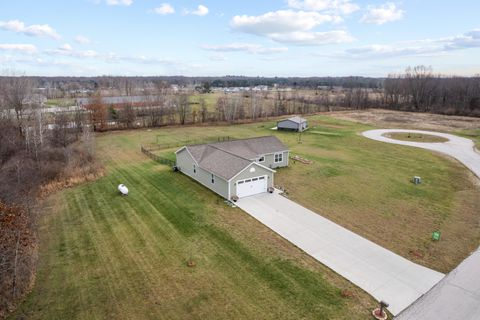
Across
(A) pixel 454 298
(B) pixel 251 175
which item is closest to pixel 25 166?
(B) pixel 251 175

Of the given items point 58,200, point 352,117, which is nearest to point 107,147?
point 58,200

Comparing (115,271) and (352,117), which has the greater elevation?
(352,117)

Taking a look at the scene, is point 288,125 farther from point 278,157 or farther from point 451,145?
point 451,145

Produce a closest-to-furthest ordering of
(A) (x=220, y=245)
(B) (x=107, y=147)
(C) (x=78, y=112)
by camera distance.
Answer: (A) (x=220, y=245)
(B) (x=107, y=147)
(C) (x=78, y=112)

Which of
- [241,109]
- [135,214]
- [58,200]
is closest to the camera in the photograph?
[135,214]

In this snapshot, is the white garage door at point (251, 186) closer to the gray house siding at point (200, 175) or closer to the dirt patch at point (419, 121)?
the gray house siding at point (200, 175)

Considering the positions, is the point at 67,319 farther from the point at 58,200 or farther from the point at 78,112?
the point at 78,112
